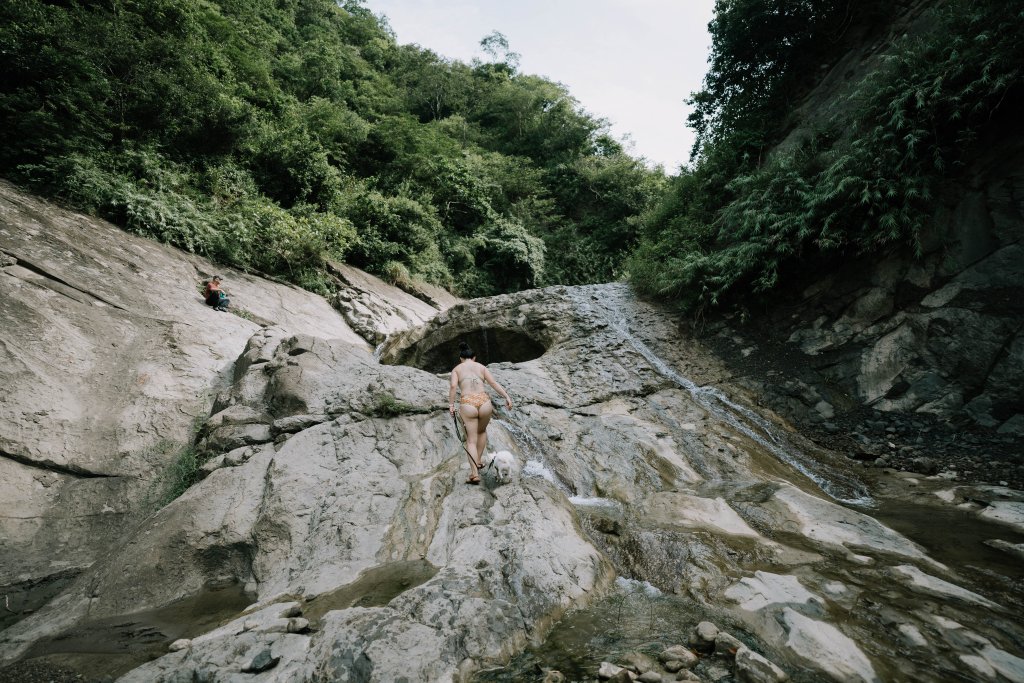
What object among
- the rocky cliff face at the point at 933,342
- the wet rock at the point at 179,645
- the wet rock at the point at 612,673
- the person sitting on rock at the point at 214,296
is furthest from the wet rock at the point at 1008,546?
the person sitting on rock at the point at 214,296

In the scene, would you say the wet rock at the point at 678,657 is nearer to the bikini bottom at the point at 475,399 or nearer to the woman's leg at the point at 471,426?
the woman's leg at the point at 471,426

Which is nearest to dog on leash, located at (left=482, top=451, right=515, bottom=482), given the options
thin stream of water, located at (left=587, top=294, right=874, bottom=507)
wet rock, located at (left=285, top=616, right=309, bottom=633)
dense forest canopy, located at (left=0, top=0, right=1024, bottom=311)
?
wet rock, located at (left=285, top=616, right=309, bottom=633)

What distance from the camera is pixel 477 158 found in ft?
90.4

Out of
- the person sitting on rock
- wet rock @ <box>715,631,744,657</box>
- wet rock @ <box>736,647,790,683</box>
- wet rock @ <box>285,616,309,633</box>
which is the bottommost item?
wet rock @ <box>285,616,309,633</box>

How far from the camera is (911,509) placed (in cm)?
521

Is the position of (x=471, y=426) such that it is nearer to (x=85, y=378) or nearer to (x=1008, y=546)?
(x=1008, y=546)

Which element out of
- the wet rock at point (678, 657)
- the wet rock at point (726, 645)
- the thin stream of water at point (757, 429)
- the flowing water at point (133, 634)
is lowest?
the flowing water at point (133, 634)

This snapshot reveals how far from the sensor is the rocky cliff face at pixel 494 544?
283 cm

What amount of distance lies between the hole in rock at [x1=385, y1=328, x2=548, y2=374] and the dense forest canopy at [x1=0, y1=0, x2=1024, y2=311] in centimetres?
383

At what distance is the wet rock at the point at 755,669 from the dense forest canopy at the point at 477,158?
773 cm

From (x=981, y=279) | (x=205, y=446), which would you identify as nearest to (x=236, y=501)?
(x=205, y=446)

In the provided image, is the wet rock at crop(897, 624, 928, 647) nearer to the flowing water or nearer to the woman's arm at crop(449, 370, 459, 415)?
the woman's arm at crop(449, 370, 459, 415)

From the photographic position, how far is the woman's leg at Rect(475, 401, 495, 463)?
5.42 m

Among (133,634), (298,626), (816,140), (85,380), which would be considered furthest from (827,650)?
(816,140)
